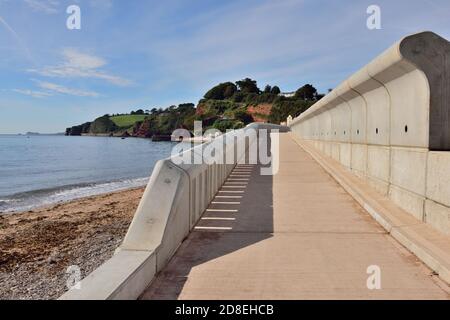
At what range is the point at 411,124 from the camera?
20.1 ft

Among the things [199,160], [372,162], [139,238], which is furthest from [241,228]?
[372,162]

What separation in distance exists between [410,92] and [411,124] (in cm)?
47

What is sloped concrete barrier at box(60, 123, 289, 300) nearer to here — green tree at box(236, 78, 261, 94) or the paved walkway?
the paved walkway

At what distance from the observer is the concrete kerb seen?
14.2 feet

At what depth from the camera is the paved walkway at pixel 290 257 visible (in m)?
3.88

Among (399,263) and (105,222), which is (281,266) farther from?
(105,222)

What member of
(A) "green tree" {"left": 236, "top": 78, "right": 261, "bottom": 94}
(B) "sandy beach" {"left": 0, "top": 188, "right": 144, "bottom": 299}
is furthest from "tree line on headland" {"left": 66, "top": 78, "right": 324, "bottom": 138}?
(B) "sandy beach" {"left": 0, "top": 188, "right": 144, "bottom": 299}

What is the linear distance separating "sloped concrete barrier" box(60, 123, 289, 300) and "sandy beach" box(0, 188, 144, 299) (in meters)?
3.97

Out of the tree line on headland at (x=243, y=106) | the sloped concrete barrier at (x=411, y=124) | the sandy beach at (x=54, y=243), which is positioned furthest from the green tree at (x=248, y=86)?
the sloped concrete barrier at (x=411, y=124)

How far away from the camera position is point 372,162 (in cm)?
834

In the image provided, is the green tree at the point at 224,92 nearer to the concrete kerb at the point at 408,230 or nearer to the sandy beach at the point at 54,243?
the sandy beach at the point at 54,243

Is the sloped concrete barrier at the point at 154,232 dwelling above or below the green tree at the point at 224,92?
below

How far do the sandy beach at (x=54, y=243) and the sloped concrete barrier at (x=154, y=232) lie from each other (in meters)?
3.97

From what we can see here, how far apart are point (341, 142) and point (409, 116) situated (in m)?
6.04
